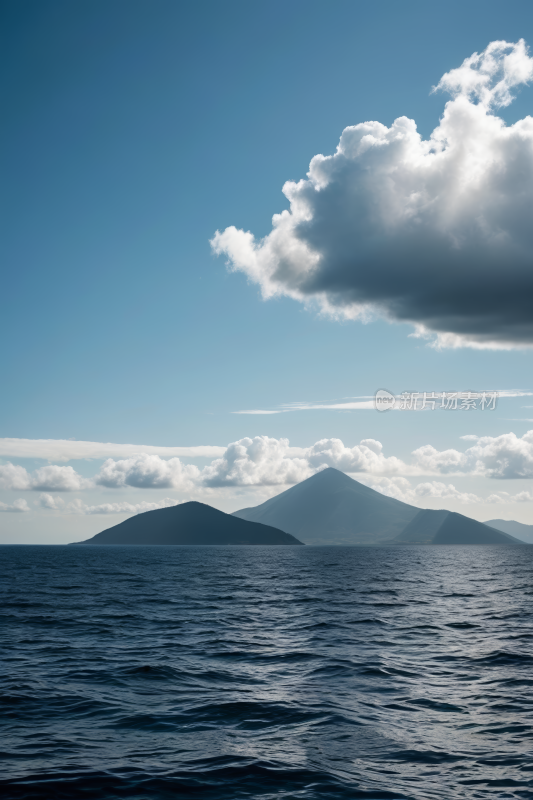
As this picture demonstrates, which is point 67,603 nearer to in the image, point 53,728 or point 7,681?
point 7,681

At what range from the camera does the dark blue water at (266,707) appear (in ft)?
41.8

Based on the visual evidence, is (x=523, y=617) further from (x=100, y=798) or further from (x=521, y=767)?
(x=100, y=798)

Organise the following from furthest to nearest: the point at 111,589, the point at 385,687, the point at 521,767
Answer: the point at 111,589 → the point at 385,687 → the point at 521,767

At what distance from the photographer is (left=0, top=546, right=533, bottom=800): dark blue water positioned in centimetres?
1273

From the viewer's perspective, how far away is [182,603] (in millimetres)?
50281

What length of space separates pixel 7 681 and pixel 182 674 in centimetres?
696

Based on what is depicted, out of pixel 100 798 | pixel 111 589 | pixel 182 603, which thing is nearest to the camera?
pixel 100 798

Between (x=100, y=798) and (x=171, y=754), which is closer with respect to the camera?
(x=100, y=798)

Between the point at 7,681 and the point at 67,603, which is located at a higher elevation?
the point at 7,681

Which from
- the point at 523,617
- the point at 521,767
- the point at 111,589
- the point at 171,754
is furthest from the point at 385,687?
the point at 111,589

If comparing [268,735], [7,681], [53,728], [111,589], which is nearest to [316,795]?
[268,735]

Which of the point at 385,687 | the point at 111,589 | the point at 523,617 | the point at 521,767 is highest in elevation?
the point at 521,767

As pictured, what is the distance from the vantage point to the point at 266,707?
18.5 metres

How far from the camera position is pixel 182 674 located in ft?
76.2
